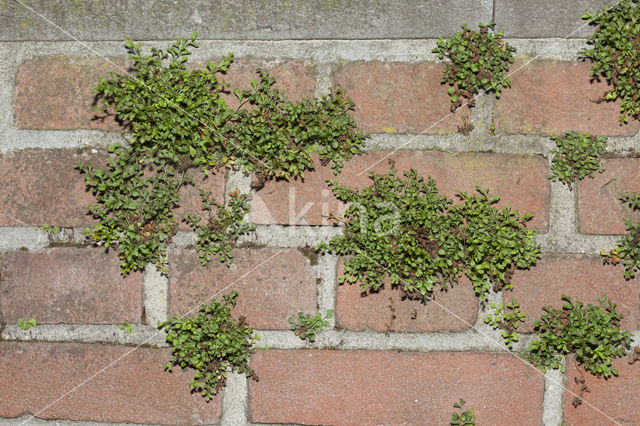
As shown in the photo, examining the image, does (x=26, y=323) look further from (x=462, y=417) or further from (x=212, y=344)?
(x=462, y=417)

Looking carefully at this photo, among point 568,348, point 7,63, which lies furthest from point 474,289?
point 7,63

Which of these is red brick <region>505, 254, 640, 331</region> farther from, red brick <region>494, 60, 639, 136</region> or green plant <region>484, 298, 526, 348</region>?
red brick <region>494, 60, 639, 136</region>

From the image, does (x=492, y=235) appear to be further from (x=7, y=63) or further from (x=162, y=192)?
A: (x=7, y=63)

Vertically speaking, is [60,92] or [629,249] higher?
[60,92]

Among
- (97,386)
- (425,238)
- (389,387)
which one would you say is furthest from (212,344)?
(425,238)

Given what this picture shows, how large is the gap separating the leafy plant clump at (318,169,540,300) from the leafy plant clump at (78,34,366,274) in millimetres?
133

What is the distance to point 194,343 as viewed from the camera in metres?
1.19

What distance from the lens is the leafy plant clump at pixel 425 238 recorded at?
3.86 feet

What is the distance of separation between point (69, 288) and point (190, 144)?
45 cm

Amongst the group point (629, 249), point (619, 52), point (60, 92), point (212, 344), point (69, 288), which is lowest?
point (212, 344)

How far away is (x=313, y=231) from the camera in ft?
3.99

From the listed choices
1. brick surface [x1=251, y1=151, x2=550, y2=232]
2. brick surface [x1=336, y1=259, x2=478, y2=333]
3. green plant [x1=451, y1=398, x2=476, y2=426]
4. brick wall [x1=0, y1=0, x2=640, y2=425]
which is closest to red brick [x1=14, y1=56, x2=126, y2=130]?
brick wall [x1=0, y1=0, x2=640, y2=425]

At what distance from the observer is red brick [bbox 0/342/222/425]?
1.22 meters

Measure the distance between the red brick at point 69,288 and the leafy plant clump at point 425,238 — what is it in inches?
19.0
